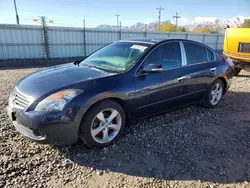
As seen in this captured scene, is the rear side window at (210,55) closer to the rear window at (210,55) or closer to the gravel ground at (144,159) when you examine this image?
the rear window at (210,55)

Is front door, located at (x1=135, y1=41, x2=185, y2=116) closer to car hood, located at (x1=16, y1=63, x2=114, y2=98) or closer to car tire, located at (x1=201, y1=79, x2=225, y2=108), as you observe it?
car hood, located at (x1=16, y1=63, x2=114, y2=98)

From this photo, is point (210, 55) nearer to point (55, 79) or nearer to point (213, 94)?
point (213, 94)

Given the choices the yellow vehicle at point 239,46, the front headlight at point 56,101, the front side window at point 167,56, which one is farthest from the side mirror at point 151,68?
the yellow vehicle at point 239,46

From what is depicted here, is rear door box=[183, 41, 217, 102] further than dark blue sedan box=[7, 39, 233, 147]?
Yes

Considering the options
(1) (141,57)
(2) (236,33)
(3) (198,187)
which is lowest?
(3) (198,187)

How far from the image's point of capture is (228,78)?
16.1 feet

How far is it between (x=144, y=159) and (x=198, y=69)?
2286 mm

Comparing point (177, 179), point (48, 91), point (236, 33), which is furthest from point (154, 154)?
point (236, 33)

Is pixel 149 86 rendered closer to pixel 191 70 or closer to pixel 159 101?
pixel 159 101

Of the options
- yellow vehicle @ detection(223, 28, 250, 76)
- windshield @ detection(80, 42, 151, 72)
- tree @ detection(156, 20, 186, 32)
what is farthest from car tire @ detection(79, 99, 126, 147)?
tree @ detection(156, 20, 186, 32)

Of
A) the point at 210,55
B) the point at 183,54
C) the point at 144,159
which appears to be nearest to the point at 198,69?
the point at 183,54

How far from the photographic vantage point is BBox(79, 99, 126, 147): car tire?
274 cm

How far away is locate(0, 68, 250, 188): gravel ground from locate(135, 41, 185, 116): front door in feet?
1.42

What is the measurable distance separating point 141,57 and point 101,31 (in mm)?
14006
